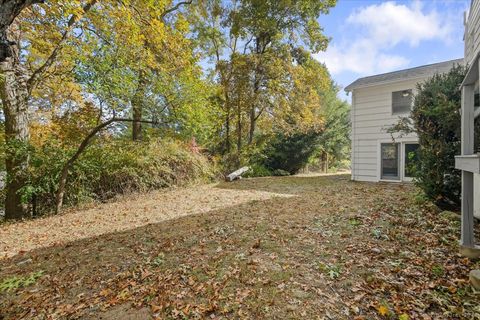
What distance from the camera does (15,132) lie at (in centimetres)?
625

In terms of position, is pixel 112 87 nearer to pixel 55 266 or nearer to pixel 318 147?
pixel 55 266

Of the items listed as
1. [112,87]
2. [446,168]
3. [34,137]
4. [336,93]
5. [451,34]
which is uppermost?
[336,93]

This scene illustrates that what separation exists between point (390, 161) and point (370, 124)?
1599mm

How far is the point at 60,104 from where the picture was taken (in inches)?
344

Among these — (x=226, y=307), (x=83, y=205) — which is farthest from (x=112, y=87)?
(x=226, y=307)

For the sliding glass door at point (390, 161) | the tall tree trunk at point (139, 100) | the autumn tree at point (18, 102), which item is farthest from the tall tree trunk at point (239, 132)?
the autumn tree at point (18, 102)

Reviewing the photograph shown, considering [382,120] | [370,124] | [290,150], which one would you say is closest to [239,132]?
[290,150]

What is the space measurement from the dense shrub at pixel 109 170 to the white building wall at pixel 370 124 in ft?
21.8

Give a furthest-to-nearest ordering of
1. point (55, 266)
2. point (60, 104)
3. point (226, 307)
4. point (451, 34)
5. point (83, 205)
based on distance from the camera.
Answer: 1. point (60, 104)
2. point (451, 34)
3. point (83, 205)
4. point (55, 266)
5. point (226, 307)

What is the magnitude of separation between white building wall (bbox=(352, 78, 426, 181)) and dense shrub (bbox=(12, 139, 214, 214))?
6632mm

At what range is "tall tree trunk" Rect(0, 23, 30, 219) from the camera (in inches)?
237

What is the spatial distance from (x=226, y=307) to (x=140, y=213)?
3985 mm

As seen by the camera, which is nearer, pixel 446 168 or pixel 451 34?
pixel 446 168

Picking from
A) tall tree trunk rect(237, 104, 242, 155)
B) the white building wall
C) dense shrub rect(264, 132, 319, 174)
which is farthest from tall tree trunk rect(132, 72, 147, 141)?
dense shrub rect(264, 132, 319, 174)
